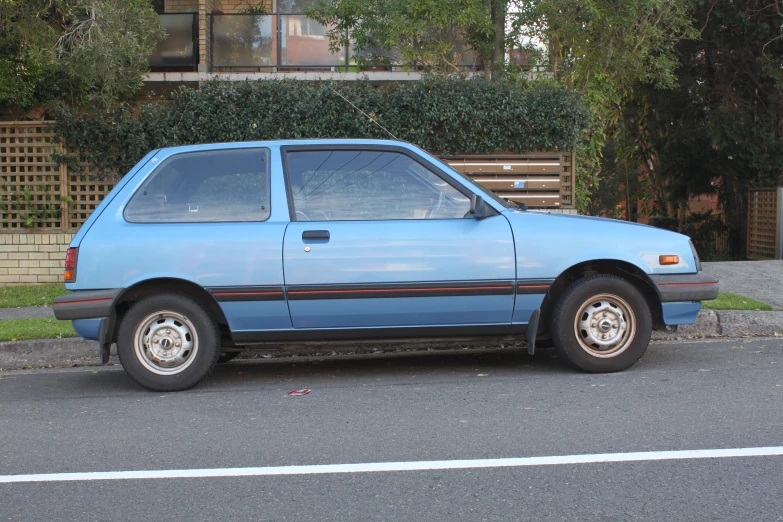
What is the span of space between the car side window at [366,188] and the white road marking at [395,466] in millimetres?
2210

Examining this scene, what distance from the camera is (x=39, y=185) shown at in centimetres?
1155

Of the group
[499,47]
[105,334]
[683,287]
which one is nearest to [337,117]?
[499,47]

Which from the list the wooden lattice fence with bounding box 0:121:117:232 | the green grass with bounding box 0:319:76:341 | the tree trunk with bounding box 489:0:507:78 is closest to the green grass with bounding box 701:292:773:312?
the tree trunk with bounding box 489:0:507:78

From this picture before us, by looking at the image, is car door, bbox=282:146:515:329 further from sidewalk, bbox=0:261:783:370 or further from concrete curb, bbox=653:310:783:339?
concrete curb, bbox=653:310:783:339

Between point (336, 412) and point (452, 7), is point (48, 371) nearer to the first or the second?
point (336, 412)

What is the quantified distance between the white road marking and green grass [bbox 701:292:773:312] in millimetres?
3778

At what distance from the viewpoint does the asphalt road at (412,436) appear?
11.8ft

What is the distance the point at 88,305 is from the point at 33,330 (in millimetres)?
2266

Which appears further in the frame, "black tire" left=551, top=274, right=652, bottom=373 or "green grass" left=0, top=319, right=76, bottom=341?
"green grass" left=0, top=319, right=76, bottom=341

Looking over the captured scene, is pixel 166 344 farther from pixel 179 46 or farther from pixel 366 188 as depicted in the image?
pixel 179 46

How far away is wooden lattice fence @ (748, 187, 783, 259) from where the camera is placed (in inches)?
597

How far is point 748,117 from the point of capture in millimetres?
16797

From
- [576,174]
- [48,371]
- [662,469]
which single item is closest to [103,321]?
[48,371]

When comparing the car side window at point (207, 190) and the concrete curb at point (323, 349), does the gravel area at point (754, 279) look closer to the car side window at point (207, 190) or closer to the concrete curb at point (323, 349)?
the concrete curb at point (323, 349)
